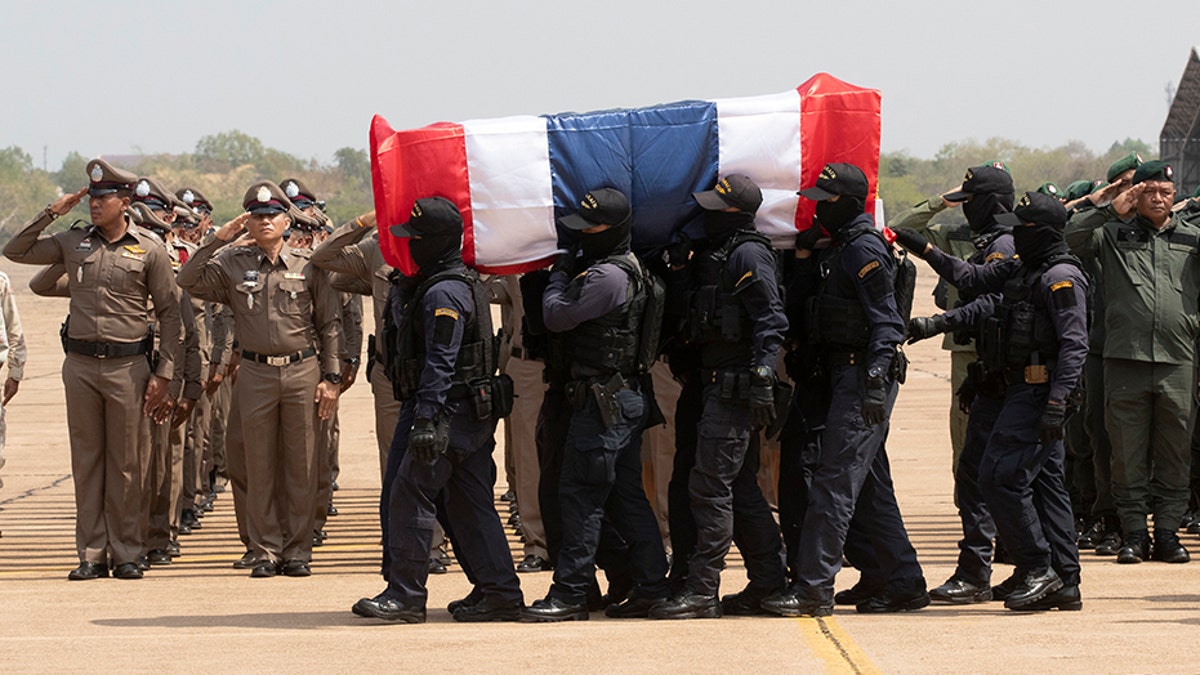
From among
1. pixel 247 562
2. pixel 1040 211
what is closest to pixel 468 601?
pixel 247 562

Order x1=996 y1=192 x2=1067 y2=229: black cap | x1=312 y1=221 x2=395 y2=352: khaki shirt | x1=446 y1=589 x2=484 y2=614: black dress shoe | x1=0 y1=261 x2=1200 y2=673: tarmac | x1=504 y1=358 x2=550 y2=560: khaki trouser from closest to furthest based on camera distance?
x1=0 y1=261 x2=1200 y2=673: tarmac → x1=446 y1=589 x2=484 y2=614: black dress shoe → x1=996 y1=192 x2=1067 y2=229: black cap → x1=312 y1=221 x2=395 y2=352: khaki shirt → x1=504 y1=358 x2=550 y2=560: khaki trouser

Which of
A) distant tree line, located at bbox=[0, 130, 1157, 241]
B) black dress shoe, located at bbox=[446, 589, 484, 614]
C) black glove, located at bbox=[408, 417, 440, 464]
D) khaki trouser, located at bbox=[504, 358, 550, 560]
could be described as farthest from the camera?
distant tree line, located at bbox=[0, 130, 1157, 241]

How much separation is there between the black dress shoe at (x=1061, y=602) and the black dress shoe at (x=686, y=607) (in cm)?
144

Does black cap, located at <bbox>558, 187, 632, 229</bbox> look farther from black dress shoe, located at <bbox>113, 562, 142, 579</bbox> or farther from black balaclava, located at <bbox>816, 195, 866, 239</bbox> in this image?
black dress shoe, located at <bbox>113, 562, 142, 579</bbox>

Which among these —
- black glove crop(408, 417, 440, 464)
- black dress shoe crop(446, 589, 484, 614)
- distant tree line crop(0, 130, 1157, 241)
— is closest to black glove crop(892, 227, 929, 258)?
black glove crop(408, 417, 440, 464)

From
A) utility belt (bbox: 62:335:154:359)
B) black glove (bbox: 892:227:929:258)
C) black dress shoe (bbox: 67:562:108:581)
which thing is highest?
black glove (bbox: 892:227:929:258)

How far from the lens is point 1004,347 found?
27.1 feet

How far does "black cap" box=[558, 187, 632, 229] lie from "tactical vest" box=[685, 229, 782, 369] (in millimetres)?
454

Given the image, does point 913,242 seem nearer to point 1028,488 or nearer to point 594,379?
point 1028,488

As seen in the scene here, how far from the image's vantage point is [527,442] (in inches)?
403

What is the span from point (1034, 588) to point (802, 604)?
1.09 metres

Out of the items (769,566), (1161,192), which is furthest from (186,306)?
(1161,192)

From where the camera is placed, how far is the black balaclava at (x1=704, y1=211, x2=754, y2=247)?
7906 millimetres

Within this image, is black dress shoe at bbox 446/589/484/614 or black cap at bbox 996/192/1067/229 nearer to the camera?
black dress shoe at bbox 446/589/484/614
